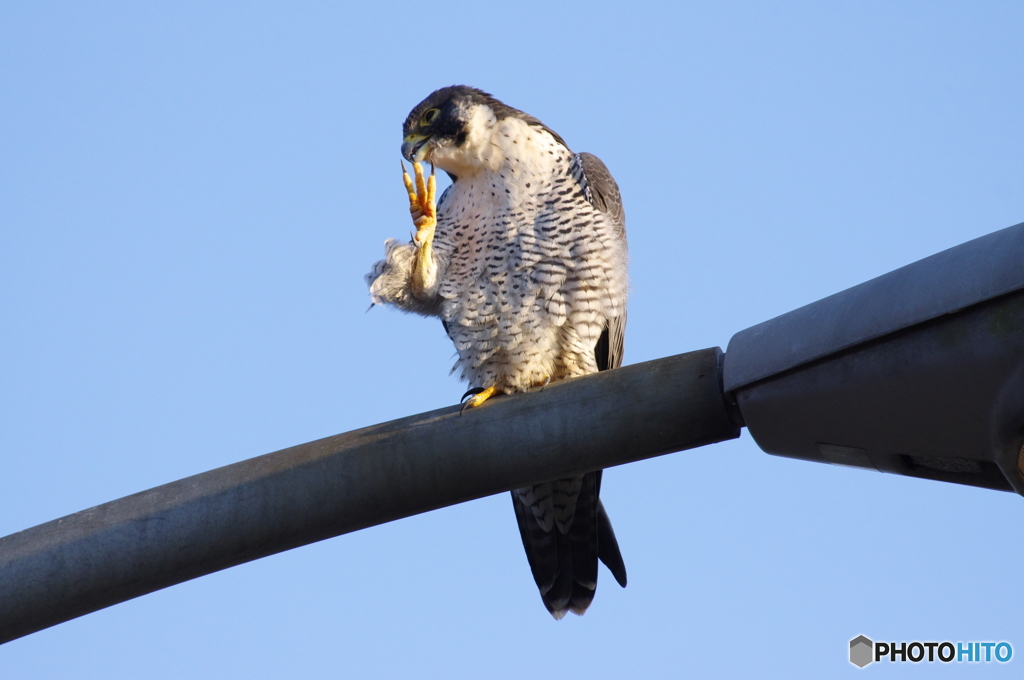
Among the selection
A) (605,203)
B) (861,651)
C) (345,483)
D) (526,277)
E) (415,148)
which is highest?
(415,148)

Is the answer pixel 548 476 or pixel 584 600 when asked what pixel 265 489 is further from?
pixel 584 600

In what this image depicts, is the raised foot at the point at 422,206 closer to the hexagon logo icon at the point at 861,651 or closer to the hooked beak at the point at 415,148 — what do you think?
the hooked beak at the point at 415,148

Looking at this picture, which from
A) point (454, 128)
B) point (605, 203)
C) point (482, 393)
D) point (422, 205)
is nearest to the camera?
point (422, 205)

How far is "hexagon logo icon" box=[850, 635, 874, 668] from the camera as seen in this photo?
494cm

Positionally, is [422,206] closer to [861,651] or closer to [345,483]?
[345,483]

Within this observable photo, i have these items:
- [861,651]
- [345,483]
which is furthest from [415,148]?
[861,651]

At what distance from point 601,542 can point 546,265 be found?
1386 mm

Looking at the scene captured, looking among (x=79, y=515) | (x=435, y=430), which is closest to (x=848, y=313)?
(x=435, y=430)

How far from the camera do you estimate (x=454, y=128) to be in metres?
5.35

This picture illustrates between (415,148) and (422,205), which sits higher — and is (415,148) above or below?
above

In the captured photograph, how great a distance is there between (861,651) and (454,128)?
338 centimetres

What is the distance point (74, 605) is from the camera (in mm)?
2953

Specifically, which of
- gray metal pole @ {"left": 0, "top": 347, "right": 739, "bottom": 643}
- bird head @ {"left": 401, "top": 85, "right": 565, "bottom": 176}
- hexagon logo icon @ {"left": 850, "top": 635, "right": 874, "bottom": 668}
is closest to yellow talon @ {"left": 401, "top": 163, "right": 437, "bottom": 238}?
bird head @ {"left": 401, "top": 85, "right": 565, "bottom": 176}

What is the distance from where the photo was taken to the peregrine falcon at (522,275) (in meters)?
5.04
